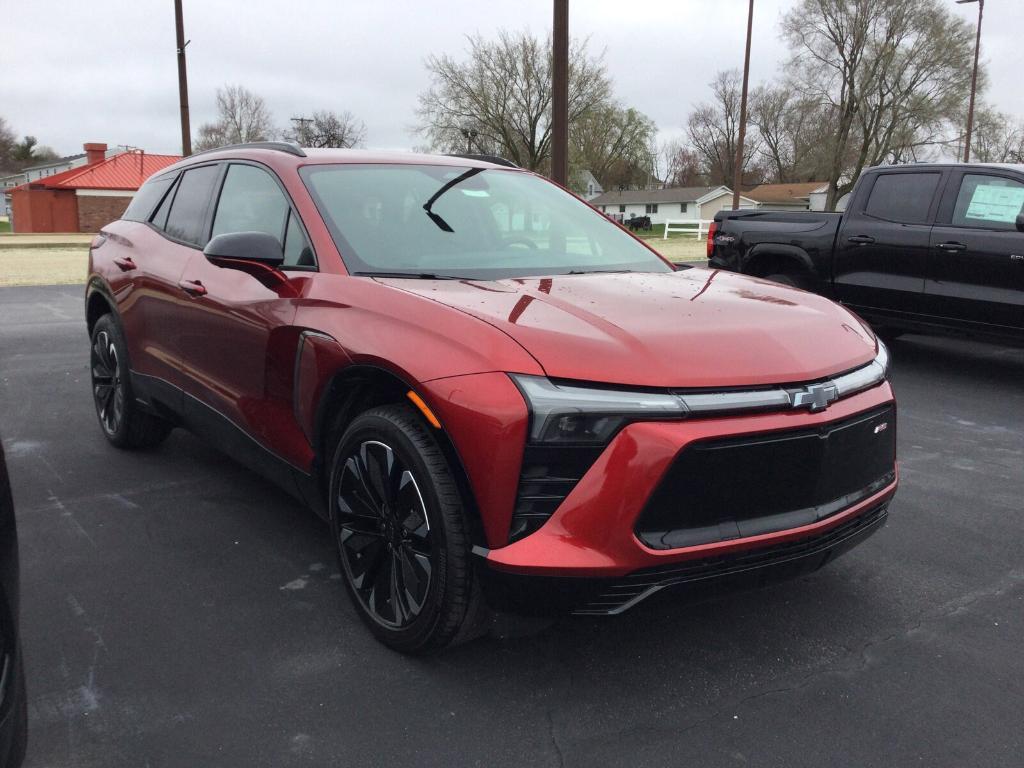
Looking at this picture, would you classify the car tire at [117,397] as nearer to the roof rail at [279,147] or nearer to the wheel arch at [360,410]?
the roof rail at [279,147]

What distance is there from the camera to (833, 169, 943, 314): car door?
7402mm

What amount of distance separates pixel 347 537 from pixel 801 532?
1.44 metres

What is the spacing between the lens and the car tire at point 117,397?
4.77m

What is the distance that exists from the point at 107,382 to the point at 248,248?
2497 mm

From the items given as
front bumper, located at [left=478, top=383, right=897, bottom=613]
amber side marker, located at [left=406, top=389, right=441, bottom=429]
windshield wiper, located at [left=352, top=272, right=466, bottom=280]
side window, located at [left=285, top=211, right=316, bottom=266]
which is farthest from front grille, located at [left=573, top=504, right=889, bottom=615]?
side window, located at [left=285, top=211, right=316, bottom=266]

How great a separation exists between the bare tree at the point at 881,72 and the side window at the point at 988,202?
131 ft

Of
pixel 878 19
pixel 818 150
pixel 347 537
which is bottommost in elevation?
pixel 347 537

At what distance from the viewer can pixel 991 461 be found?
5047 mm

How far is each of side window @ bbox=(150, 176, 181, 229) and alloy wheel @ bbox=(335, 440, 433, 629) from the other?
242 centimetres

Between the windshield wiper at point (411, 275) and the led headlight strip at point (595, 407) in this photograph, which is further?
the windshield wiper at point (411, 275)

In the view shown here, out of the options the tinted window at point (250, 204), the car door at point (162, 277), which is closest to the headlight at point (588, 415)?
the tinted window at point (250, 204)

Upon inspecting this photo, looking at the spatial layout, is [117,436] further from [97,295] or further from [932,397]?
[932,397]

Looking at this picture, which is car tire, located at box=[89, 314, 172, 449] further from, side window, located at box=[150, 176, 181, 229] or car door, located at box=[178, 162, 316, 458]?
car door, located at box=[178, 162, 316, 458]

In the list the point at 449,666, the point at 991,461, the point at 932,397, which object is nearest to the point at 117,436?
the point at 449,666
